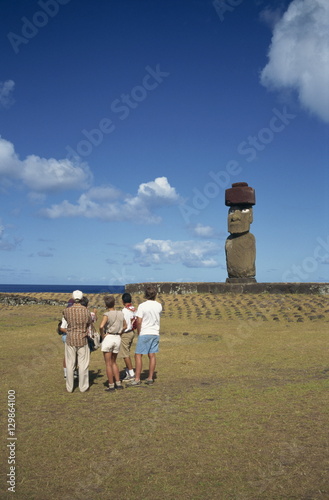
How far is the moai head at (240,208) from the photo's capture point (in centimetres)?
2330

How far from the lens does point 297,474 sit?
3.97 meters

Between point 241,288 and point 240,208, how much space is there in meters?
4.25

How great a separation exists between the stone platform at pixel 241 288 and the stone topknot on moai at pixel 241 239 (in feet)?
2.03

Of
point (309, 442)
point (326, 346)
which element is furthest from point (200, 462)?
point (326, 346)

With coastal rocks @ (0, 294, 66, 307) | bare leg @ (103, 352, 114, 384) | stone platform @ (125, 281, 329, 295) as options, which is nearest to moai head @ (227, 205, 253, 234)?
stone platform @ (125, 281, 329, 295)

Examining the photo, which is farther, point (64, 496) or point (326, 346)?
point (326, 346)

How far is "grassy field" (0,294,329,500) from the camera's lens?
385 centimetres

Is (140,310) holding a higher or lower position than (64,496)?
higher

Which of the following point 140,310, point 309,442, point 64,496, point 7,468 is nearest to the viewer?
point 64,496

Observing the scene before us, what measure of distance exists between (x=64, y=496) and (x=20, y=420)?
7.15 feet

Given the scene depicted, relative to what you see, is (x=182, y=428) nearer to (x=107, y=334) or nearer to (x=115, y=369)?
(x=115, y=369)

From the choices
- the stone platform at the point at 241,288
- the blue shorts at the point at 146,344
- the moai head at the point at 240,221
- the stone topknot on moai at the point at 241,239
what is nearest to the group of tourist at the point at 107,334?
the blue shorts at the point at 146,344

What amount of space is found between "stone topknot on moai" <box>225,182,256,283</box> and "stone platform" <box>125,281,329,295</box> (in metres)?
0.62

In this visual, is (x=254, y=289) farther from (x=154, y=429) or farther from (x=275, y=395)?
(x=154, y=429)
